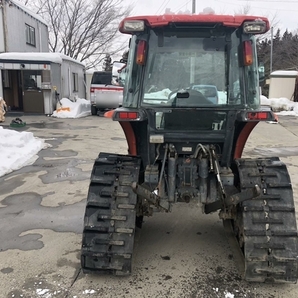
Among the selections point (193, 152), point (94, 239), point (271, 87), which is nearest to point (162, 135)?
point (193, 152)

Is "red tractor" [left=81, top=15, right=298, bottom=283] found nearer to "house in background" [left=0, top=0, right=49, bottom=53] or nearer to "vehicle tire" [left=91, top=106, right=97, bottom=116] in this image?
"vehicle tire" [left=91, top=106, right=97, bottom=116]

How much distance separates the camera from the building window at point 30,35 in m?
20.7

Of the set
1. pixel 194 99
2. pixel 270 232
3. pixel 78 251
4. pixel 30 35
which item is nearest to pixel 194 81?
pixel 194 99

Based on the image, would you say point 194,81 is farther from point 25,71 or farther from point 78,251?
point 25,71

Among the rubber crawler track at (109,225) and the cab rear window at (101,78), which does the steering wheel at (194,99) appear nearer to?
the rubber crawler track at (109,225)

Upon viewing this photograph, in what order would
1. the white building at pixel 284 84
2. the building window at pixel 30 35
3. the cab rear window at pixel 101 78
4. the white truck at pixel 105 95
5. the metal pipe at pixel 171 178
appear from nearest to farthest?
the metal pipe at pixel 171 178
the white truck at pixel 105 95
the cab rear window at pixel 101 78
the building window at pixel 30 35
the white building at pixel 284 84

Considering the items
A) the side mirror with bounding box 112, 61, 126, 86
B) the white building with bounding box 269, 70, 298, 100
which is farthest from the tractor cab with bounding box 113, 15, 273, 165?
the white building with bounding box 269, 70, 298, 100

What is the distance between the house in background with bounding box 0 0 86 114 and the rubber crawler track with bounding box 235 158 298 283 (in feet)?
49.8

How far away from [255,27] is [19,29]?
61.2 feet

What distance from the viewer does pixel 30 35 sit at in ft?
70.0

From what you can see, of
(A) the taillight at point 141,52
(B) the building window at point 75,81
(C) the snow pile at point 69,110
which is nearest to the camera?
→ (A) the taillight at point 141,52

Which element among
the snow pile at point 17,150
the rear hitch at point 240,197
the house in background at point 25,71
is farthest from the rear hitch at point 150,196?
the house in background at point 25,71

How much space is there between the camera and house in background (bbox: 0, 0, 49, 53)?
1759cm

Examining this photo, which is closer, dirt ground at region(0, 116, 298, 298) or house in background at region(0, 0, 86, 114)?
dirt ground at region(0, 116, 298, 298)
